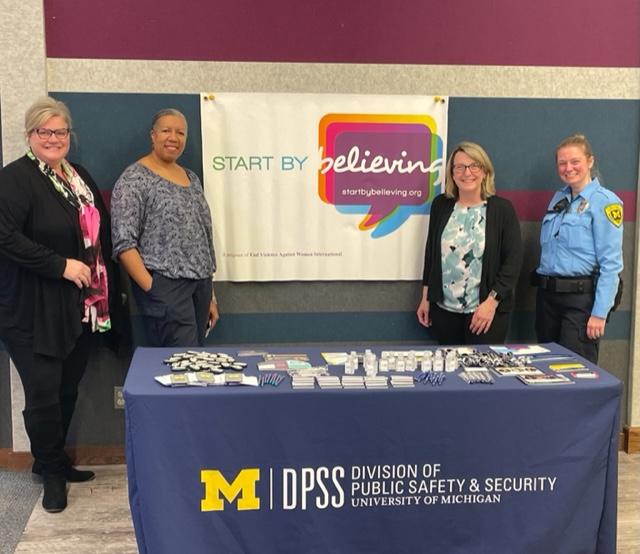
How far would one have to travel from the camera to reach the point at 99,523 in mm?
2508

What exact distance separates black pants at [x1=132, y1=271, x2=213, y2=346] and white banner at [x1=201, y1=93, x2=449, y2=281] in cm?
34

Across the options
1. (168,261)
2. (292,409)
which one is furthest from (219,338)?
(292,409)

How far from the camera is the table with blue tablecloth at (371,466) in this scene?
189cm

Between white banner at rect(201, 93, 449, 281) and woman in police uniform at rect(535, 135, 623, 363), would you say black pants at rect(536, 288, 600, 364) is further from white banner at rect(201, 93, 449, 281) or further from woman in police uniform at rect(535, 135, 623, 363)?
white banner at rect(201, 93, 449, 281)

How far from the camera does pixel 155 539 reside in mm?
1901

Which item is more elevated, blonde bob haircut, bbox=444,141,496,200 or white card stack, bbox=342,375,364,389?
blonde bob haircut, bbox=444,141,496,200

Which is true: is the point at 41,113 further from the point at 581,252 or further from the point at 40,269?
the point at 581,252

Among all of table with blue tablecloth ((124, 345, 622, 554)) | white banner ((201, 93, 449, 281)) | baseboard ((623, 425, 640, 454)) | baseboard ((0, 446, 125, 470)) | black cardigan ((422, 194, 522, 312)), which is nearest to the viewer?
table with blue tablecloth ((124, 345, 622, 554))

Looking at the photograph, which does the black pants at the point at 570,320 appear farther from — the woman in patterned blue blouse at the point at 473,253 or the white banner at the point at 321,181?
the white banner at the point at 321,181

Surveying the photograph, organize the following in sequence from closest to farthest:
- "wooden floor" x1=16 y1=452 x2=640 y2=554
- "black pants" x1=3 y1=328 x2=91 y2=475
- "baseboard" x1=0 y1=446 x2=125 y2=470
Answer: "wooden floor" x1=16 y1=452 x2=640 y2=554 → "black pants" x1=3 y1=328 x2=91 y2=475 → "baseboard" x1=0 y1=446 x2=125 y2=470

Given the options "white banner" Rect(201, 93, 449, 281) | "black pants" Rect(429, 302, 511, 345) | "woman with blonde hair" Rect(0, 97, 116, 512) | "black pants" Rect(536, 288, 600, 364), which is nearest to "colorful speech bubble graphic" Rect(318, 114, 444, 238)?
"white banner" Rect(201, 93, 449, 281)

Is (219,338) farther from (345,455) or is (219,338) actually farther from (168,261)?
(345,455)

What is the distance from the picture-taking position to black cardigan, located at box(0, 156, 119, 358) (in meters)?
2.41

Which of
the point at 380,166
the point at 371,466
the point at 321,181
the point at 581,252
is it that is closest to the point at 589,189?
the point at 581,252
